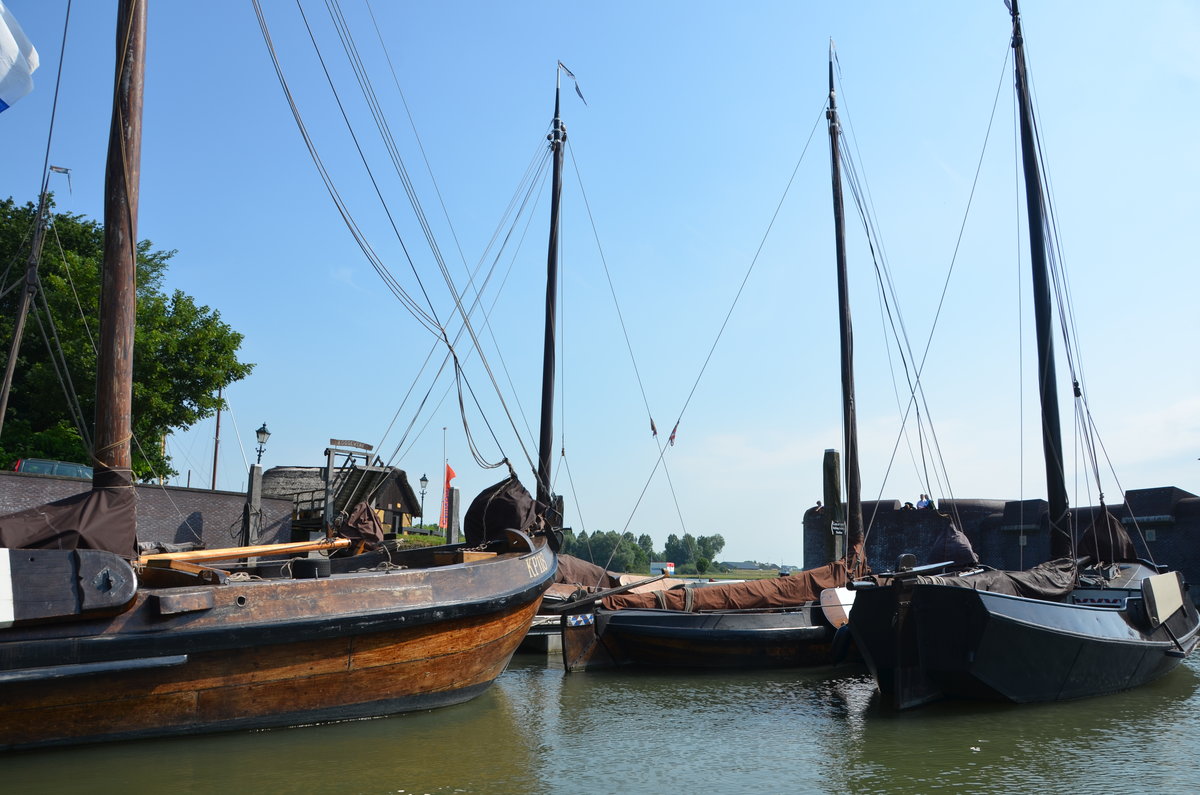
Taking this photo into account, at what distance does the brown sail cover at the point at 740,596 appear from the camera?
15.6m

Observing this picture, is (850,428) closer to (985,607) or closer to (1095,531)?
(1095,531)

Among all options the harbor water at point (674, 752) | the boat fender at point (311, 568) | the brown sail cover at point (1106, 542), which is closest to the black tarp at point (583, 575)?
the harbor water at point (674, 752)

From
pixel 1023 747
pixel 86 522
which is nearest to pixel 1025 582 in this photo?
pixel 1023 747

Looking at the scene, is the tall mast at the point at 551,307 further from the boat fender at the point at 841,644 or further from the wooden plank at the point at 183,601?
the wooden plank at the point at 183,601

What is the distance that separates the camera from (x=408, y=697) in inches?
376

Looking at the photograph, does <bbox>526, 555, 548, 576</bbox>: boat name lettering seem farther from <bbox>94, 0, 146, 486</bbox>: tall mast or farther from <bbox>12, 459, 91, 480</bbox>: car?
<bbox>12, 459, 91, 480</bbox>: car

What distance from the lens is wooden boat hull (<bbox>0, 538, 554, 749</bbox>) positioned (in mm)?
7422

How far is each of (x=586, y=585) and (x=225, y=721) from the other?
378 inches

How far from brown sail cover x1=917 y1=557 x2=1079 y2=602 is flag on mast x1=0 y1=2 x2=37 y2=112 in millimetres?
11275

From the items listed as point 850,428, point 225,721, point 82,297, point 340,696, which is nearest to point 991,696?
point 340,696

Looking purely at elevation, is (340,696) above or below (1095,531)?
below

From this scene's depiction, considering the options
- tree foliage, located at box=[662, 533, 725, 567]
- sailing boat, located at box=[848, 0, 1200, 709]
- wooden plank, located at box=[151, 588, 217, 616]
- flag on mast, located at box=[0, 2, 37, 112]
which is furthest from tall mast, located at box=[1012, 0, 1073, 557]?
tree foliage, located at box=[662, 533, 725, 567]

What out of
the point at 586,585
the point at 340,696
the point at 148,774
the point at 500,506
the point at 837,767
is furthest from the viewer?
the point at 586,585

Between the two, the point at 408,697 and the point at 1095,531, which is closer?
the point at 408,697
